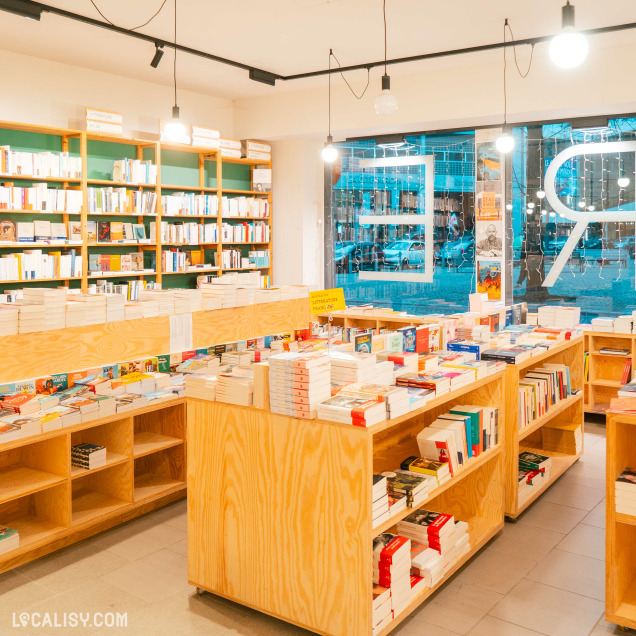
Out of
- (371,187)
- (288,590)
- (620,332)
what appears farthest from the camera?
(371,187)

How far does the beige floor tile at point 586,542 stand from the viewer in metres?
3.81

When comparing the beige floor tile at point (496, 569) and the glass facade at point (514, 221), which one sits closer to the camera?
the beige floor tile at point (496, 569)

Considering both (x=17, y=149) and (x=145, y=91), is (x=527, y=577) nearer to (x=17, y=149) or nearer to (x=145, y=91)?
(x=17, y=149)

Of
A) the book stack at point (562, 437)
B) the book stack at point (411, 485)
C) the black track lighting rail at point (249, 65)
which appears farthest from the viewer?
the book stack at point (562, 437)

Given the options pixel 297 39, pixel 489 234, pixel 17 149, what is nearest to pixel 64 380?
pixel 17 149

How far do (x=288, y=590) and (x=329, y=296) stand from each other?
135 cm

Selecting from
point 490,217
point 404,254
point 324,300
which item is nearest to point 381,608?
point 324,300

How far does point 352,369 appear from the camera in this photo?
319 cm

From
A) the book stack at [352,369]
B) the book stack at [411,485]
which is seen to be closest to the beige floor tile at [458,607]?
the book stack at [411,485]

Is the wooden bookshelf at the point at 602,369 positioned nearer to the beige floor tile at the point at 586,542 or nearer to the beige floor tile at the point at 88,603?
the beige floor tile at the point at 586,542

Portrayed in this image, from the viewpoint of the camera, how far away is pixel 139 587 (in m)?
3.40

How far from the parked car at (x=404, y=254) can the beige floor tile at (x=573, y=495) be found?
13.6 ft

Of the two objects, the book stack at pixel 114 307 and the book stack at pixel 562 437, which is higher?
the book stack at pixel 114 307

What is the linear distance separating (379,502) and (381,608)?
1.45ft
